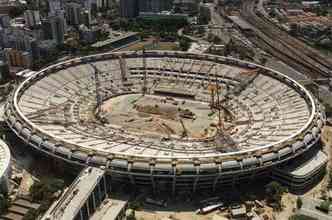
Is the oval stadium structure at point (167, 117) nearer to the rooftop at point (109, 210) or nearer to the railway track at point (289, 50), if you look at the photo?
the rooftop at point (109, 210)

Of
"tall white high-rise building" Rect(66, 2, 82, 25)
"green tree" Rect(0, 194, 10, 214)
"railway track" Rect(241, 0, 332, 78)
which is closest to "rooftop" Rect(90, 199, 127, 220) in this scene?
"green tree" Rect(0, 194, 10, 214)

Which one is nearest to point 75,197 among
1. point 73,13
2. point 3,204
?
point 3,204

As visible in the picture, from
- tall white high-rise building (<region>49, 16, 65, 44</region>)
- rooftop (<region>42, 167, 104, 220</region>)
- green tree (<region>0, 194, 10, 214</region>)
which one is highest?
tall white high-rise building (<region>49, 16, 65, 44</region>)

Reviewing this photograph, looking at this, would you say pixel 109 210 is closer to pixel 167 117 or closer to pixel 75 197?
pixel 75 197

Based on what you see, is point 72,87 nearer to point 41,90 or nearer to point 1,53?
point 41,90

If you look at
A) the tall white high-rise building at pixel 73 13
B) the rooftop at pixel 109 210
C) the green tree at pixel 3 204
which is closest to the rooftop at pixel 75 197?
the rooftop at pixel 109 210

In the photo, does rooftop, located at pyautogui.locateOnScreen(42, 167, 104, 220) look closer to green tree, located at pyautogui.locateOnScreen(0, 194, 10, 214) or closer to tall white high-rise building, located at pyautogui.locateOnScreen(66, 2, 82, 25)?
green tree, located at pyautogui.locateOnScreen(0, 194, 10, 214)
